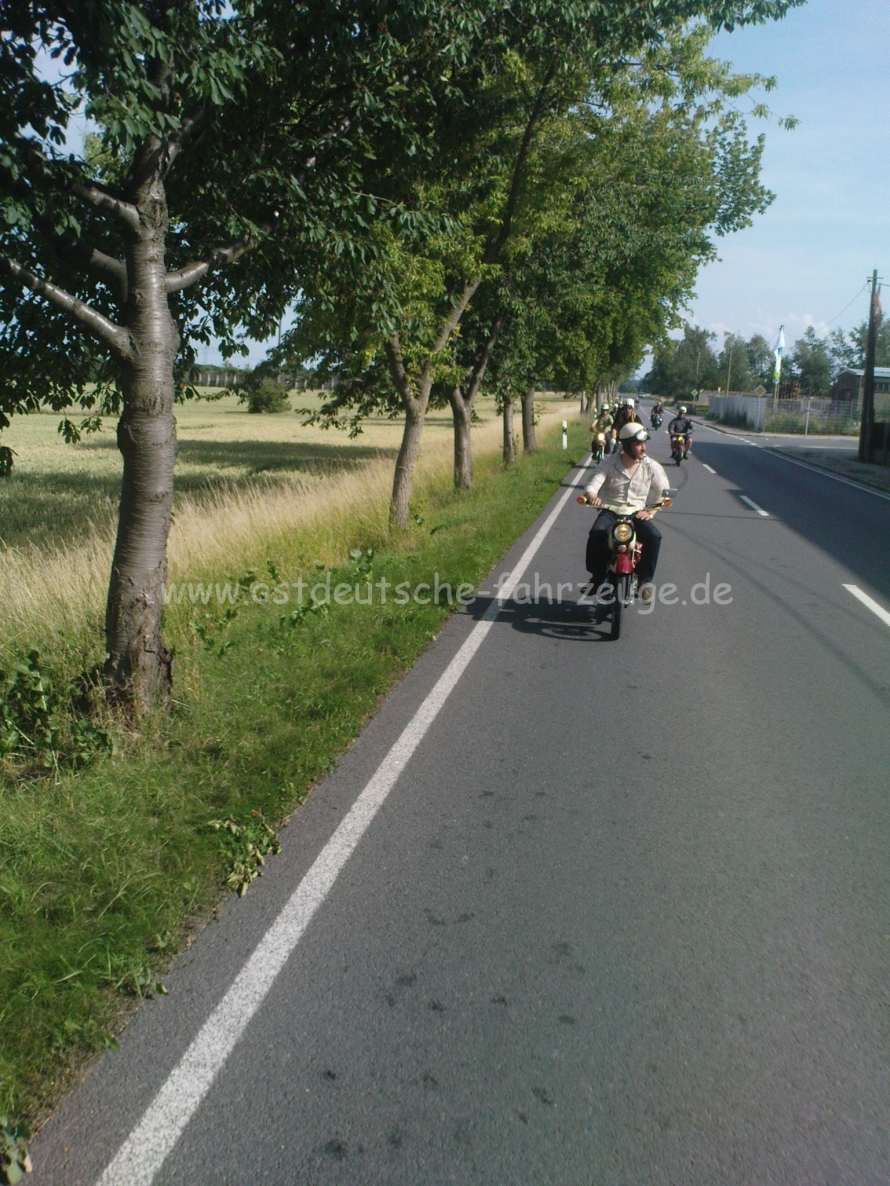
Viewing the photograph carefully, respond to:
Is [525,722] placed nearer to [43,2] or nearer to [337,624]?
[337,624]

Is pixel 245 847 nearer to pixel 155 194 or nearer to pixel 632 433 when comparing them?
pixel 155 194

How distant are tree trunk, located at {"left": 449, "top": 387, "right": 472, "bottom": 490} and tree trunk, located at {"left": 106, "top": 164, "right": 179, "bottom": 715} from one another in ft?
46.3

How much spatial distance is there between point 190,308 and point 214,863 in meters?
4.44

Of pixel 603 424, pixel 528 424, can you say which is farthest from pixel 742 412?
pixel 603 424

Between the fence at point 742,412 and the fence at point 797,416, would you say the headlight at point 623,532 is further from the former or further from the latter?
the fence at point 742,412

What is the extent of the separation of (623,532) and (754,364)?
15872 cm

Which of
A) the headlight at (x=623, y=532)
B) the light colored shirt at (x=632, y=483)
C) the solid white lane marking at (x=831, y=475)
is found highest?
the light colored shirt at (x=632, y=483)

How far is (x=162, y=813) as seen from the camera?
4727mm

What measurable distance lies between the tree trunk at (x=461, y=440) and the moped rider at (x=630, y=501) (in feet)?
35.4

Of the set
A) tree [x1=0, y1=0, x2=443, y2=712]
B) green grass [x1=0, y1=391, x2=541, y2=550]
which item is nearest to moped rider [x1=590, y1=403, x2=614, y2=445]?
green grass [x1=0, y1=391, x2=541, y2=550]

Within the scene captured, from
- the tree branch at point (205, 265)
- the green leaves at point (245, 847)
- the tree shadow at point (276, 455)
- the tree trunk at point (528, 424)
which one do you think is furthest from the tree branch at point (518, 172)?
the tree trunk at point (528, 424)

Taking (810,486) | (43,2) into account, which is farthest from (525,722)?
(810,486)

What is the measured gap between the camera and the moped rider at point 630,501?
899cm

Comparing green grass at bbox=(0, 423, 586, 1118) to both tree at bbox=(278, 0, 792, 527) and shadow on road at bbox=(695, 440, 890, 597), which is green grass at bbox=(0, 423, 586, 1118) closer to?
tree at bbox=(278, 0, 792, 527)
